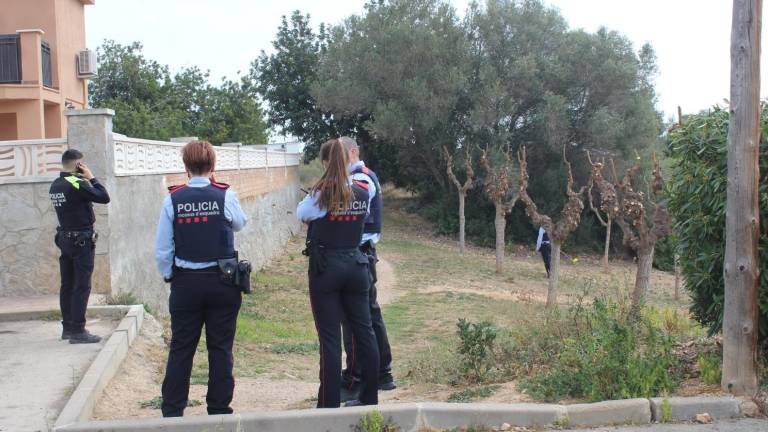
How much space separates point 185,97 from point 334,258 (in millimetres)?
32666

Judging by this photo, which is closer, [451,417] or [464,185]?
[451,417]

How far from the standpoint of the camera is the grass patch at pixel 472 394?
609cm

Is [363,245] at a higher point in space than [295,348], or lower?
higher

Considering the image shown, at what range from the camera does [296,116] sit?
38469 mm

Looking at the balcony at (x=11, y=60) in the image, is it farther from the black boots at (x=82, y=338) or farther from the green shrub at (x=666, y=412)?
the green shrub at (x=666, y=412)

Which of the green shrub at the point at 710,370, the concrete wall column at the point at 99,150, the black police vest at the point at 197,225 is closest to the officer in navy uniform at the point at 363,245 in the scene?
the black police vest at the point at 197,225

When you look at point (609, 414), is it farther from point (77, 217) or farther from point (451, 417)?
point (77, 217)

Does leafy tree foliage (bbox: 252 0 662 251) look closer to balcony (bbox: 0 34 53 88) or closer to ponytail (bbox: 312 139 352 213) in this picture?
balcony (bbox: 0 34 53 88)

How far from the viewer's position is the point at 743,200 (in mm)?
5492

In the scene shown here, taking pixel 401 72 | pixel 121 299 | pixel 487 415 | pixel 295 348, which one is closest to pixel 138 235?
pixel 121 299

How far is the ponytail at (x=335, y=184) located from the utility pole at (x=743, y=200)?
2.64m

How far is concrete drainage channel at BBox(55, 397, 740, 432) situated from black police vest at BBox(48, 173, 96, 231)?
2.87 meters

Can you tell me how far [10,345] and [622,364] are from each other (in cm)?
559

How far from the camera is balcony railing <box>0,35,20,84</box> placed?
1805cm
